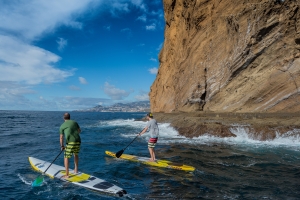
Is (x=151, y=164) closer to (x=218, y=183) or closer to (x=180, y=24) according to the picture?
(x=218, y=183)

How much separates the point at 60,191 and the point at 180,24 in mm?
39371

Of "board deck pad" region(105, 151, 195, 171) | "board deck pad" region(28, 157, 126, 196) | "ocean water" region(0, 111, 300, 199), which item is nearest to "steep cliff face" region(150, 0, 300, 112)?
Answer: "ocean water" region(0, 111, 300, 199)

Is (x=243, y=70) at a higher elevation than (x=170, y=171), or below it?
higher

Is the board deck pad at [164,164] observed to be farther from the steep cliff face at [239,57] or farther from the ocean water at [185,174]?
the steep cliff face at [239,57]

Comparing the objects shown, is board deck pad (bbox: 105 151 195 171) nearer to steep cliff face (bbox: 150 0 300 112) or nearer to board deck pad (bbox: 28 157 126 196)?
board deck pad (bbox: 28 157 126 196)

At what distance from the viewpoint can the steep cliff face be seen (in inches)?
962

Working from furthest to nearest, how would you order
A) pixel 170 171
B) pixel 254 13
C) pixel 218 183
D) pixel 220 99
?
pixel 220 99
pixel 254 13
pixel 170 171
pixel 218 183

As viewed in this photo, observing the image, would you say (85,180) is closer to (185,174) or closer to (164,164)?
(164,164)

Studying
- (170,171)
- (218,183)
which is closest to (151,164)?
(170,171)

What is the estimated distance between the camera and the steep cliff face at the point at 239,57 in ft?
80.2

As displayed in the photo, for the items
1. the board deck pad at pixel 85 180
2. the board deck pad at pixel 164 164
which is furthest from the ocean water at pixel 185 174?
the board deck pad at pixel 164 164

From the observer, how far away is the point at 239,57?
90.7 feet

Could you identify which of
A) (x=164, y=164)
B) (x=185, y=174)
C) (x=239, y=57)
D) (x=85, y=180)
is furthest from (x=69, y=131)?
(x=239, y=57)

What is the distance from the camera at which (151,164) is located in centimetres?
1198
